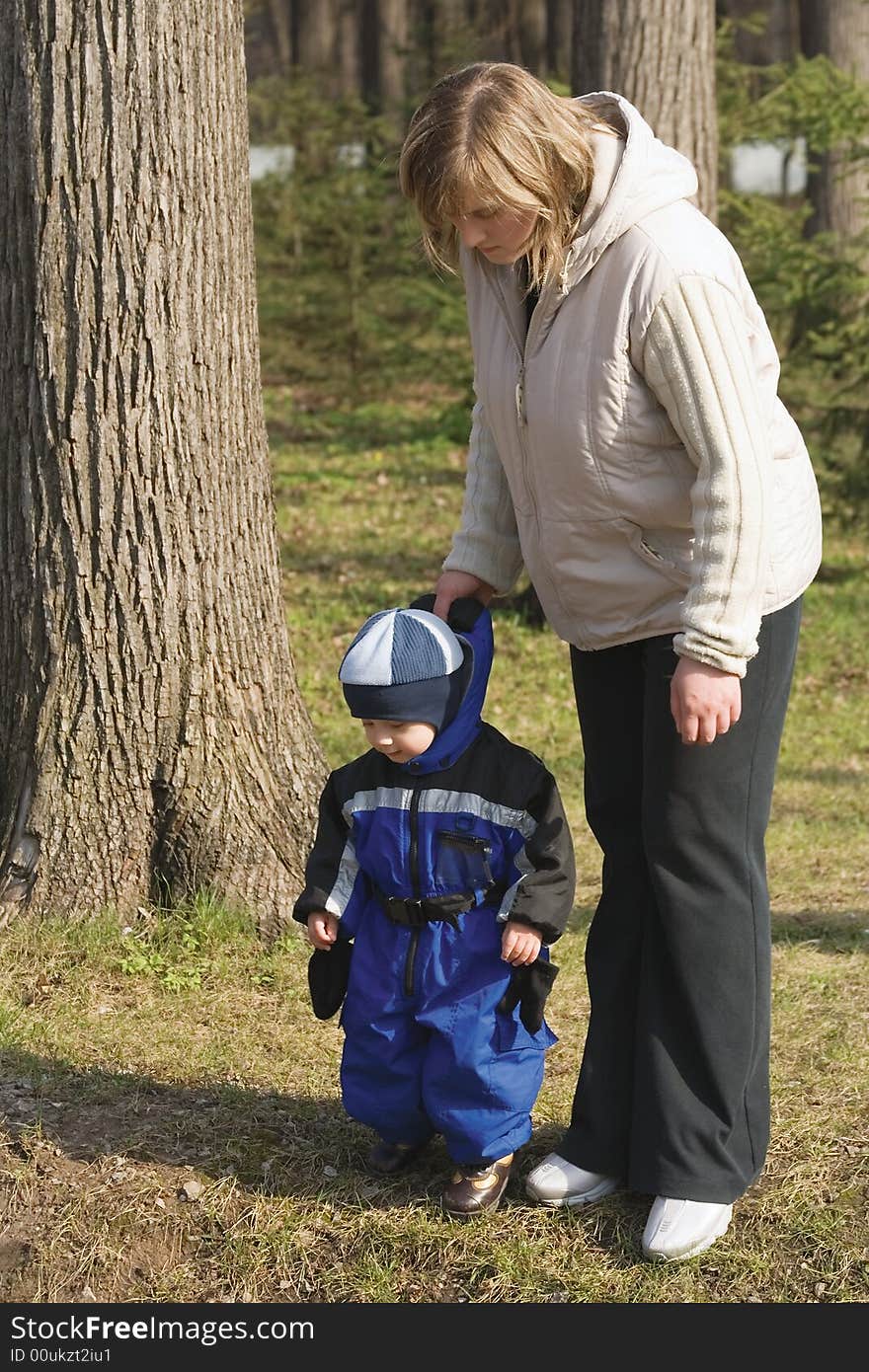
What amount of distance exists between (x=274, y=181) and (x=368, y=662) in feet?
44.7

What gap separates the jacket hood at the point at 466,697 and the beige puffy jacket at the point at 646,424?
0.60ft

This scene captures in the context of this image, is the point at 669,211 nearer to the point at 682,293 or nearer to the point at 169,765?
the point at 682,293

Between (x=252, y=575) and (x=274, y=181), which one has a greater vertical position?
(x=274, y=181)

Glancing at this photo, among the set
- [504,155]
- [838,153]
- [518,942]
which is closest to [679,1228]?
[518,942]

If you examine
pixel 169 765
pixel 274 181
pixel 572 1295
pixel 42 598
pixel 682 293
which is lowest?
pixel 572 1295

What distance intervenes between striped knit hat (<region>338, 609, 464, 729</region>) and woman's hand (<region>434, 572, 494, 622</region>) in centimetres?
22

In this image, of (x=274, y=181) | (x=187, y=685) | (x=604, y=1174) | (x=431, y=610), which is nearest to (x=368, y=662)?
(x=431, y=610)

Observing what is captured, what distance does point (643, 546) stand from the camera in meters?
2.62

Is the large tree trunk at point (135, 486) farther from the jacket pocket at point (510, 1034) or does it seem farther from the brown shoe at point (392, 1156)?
the jacket pocket at point (510, 1034)

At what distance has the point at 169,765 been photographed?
4234 millimetres

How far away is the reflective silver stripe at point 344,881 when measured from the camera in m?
2.91

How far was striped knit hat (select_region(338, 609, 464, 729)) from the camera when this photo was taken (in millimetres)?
2705

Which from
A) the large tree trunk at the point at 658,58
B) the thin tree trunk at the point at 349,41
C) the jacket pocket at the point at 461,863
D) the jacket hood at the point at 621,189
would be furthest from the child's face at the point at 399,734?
the thin tree trunk at the point at 349,41

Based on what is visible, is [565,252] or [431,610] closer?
[565,252]
